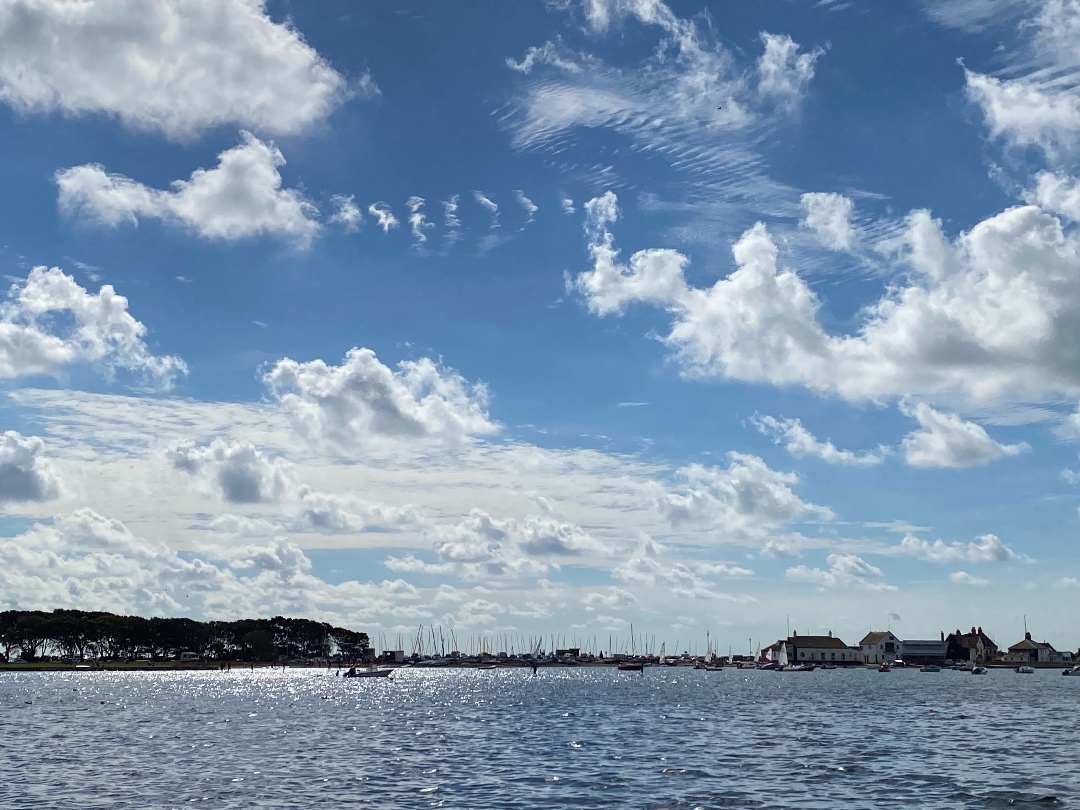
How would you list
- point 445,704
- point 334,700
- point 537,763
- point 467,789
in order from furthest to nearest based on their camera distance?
1. point 334,700
2. point 445,704
3. point 537,763
4. point 467,789

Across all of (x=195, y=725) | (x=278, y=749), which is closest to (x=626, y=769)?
(x=278, y=749)

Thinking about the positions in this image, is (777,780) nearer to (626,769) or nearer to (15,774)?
(626,769)

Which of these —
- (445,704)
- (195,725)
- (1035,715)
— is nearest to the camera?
(195,725)

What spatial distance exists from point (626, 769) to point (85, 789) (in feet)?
85.5

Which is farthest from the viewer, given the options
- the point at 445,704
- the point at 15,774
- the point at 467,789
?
the point at 445,704

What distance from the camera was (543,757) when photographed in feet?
198

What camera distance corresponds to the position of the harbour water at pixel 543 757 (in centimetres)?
4484

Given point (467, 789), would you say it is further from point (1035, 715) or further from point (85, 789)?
point (1035, 715)

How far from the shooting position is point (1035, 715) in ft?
327

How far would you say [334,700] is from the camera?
136m

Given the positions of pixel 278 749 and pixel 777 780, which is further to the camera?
pixel 278 749

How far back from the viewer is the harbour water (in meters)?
44.8

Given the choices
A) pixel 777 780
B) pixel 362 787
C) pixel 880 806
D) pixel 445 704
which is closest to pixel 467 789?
pixel 362 787

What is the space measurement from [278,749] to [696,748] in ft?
87.0
